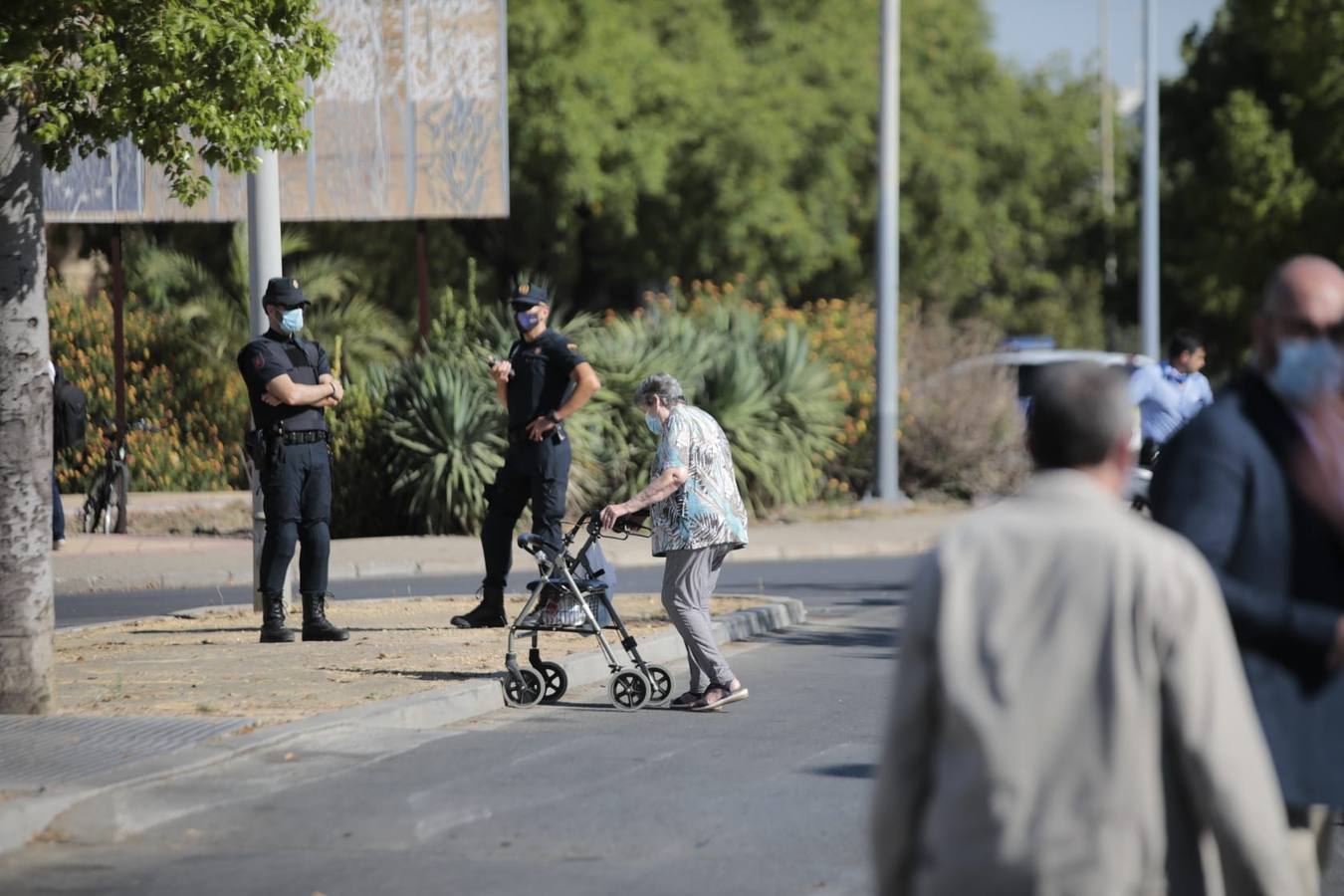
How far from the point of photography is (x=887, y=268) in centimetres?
2292

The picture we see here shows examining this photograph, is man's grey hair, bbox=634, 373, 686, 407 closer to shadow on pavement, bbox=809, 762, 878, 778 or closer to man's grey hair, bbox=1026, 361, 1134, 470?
shadow on pavement, bbox=809, 762, 878, 778

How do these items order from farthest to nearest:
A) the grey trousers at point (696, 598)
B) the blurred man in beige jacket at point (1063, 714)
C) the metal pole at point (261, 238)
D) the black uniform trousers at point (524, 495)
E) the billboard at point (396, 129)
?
the billboard at point (396, 129) < the metal pole at point (261, 238) < the black uniform trousers at point (524, 495) < the grey trousers at point (696, 598) < the blurred man in beige jacket at point (1063, 714)

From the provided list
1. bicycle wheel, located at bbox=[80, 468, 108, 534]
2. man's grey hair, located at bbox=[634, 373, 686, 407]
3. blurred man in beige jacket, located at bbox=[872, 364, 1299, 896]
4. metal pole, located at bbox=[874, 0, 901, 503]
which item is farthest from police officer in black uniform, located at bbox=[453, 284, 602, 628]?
metal pole, located at bbox=[874, 0, 901, 503]

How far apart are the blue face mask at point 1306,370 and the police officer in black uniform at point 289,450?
7.50 meters

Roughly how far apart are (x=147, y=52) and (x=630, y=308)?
3363cm

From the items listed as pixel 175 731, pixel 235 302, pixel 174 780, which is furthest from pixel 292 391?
pixel 235 302

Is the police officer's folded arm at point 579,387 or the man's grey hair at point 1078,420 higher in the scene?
the man's grey hair at point 1078,420

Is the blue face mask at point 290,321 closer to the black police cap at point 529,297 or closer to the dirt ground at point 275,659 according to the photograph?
the black police cap at point 529,297

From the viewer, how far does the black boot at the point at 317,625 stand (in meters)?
11.4

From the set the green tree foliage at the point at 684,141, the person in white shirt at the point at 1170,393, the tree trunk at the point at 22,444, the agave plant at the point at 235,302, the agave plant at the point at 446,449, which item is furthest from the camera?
the green tree foliage at the point at 684,141

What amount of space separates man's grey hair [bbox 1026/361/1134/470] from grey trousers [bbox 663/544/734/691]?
20.1 feet

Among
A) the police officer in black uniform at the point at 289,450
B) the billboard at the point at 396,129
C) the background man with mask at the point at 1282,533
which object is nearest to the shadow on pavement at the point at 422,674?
the police officer in black uniform at the point at 289,450

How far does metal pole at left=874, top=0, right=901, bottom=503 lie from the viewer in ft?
73.4

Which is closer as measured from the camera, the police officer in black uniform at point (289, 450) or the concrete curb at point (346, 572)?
the police officer in black uniform at point (289, 450)
